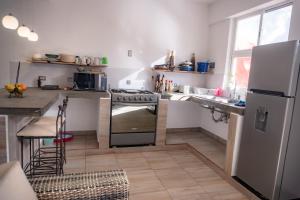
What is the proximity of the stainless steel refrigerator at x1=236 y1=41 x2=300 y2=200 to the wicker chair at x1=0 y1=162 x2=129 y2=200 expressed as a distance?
60.2 inches

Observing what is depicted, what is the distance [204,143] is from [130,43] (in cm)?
221

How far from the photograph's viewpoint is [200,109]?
4258mm

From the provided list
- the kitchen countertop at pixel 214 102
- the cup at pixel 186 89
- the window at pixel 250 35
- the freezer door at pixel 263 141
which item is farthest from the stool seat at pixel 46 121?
the window at pixel 250 35

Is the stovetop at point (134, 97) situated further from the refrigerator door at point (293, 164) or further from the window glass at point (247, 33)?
the refrigerator door at point (293, 164)

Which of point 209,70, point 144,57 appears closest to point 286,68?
point 209,70

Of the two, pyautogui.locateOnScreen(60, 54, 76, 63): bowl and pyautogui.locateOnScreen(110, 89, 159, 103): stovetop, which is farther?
pyautogui.locateOnScreen(60, 54, 76, 63): bowl

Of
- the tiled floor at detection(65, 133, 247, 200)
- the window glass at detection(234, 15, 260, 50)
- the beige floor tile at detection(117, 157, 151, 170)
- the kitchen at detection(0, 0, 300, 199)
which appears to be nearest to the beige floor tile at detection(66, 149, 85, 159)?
the tiled floor at detection(65, 133, 247, 200)

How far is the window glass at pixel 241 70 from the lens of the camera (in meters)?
3.31

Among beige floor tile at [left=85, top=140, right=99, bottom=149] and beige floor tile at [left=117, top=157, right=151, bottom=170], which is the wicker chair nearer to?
beige floor tile at [left=117, top=157, right=151, bottom=170]

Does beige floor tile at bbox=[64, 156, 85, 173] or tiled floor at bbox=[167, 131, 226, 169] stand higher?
tiled floor at bbox=[167, 131, 226, 169]

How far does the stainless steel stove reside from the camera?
3.12 m

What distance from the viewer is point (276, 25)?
108 inches

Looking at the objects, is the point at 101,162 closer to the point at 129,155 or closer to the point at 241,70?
the point at 129,155

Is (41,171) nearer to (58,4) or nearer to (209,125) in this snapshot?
(58,4)
